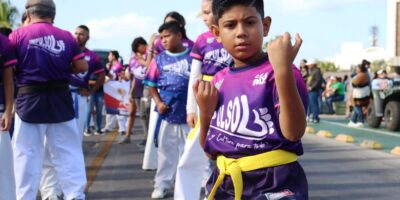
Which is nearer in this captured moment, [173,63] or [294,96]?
[294,96]

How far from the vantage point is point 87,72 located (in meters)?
8.22

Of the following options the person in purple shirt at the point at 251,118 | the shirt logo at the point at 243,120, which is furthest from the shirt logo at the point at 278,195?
the shirt logo at the point at 243,120

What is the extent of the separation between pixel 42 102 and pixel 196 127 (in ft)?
4.51

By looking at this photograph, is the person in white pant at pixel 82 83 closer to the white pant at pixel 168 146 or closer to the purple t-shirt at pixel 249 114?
the white pant at pixel 168 146

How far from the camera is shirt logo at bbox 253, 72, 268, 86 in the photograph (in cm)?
306

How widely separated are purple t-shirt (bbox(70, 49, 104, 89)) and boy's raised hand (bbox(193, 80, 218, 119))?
509 cm

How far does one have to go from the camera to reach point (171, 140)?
23.4ft

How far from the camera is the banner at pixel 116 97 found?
52.1 ft

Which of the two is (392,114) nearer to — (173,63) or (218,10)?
(173,63)

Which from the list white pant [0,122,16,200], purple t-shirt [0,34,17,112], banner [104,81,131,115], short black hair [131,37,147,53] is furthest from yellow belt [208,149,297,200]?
banner [104,81,131,115]

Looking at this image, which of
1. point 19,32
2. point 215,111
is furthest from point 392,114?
point 215,111

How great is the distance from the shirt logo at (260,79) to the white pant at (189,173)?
300 cm

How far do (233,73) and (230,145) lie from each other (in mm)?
345

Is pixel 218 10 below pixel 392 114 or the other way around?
the other way around
